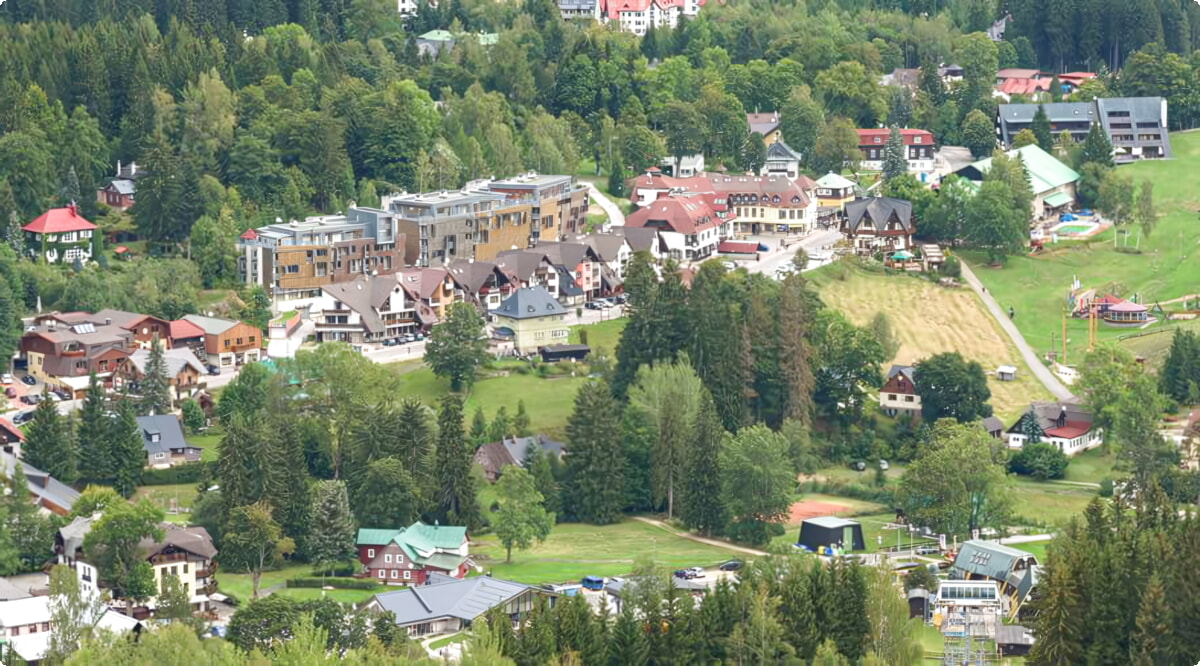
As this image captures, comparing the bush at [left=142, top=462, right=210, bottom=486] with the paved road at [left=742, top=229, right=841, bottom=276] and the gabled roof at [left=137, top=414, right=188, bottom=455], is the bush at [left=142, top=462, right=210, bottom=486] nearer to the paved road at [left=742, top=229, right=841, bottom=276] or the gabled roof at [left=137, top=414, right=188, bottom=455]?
the gabled roof at [left=137, top=414, right=188, bottom=455]

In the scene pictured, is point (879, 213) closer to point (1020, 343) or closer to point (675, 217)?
point (675, 217)

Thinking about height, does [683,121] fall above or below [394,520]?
above

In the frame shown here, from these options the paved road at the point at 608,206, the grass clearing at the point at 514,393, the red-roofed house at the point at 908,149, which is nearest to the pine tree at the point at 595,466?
the grass clearing at the point at 514,393

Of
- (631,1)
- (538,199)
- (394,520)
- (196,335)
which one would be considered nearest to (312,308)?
(196,335)

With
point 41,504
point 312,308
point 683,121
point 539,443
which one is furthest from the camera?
point 683,121

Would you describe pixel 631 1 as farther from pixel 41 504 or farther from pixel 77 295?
pixel 41 504

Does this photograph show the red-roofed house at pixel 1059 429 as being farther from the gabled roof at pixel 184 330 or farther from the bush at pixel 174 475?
the gabled roof at pixel 184 330
